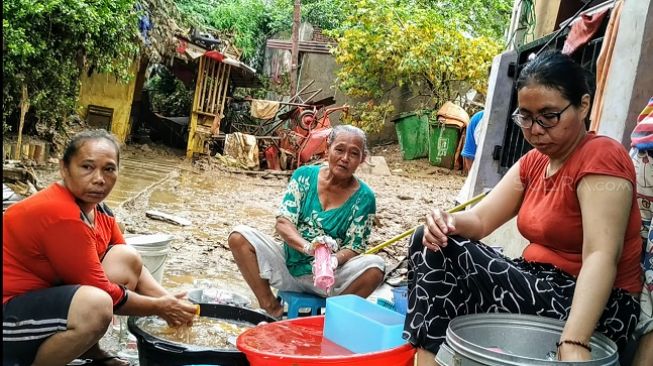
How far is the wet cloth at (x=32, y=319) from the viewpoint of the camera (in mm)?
2178

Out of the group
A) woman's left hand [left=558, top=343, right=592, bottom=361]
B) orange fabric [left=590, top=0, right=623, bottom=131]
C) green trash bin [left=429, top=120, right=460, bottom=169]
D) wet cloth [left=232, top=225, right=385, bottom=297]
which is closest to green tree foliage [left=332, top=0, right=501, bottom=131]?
green trash bin [left=429, top=120, right=460, bottom=169]

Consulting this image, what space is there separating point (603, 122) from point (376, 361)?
7.19 feet

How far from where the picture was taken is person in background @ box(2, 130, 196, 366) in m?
2.20

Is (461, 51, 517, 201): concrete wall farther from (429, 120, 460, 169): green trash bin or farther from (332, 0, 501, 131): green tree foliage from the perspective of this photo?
(332, 0, 501, 131): green tree foliage

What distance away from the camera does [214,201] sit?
8.94 meters

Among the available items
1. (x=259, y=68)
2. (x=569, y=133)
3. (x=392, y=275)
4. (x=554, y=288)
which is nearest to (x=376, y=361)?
(x=554, y=288)

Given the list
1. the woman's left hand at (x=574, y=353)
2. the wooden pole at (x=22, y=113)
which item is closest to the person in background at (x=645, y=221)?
the woman's left hand at (x=574, y=353)

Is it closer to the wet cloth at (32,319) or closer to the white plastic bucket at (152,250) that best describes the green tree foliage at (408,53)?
the white plastic bucket at (152,250)

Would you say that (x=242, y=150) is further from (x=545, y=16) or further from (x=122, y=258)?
(x=122, y=258)

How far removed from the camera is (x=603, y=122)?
137 inches

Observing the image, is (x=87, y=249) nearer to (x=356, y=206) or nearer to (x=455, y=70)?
(x=356, y=206)

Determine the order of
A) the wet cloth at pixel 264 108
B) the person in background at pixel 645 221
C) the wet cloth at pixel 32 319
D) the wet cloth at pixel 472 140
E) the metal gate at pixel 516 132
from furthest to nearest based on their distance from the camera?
the wet cloth at pixel 264 108 < the wet cloth at pixel 472 140 < the metal gate at pixel 516 132 < the wet cloth at pixel 32 319 < the person in background at pixel 645 221

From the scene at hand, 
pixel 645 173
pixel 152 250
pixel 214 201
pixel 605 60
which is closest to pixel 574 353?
pixel 645 173

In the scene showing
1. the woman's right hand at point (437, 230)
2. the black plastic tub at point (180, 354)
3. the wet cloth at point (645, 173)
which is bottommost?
the black plastic tub at point (180, 354)
